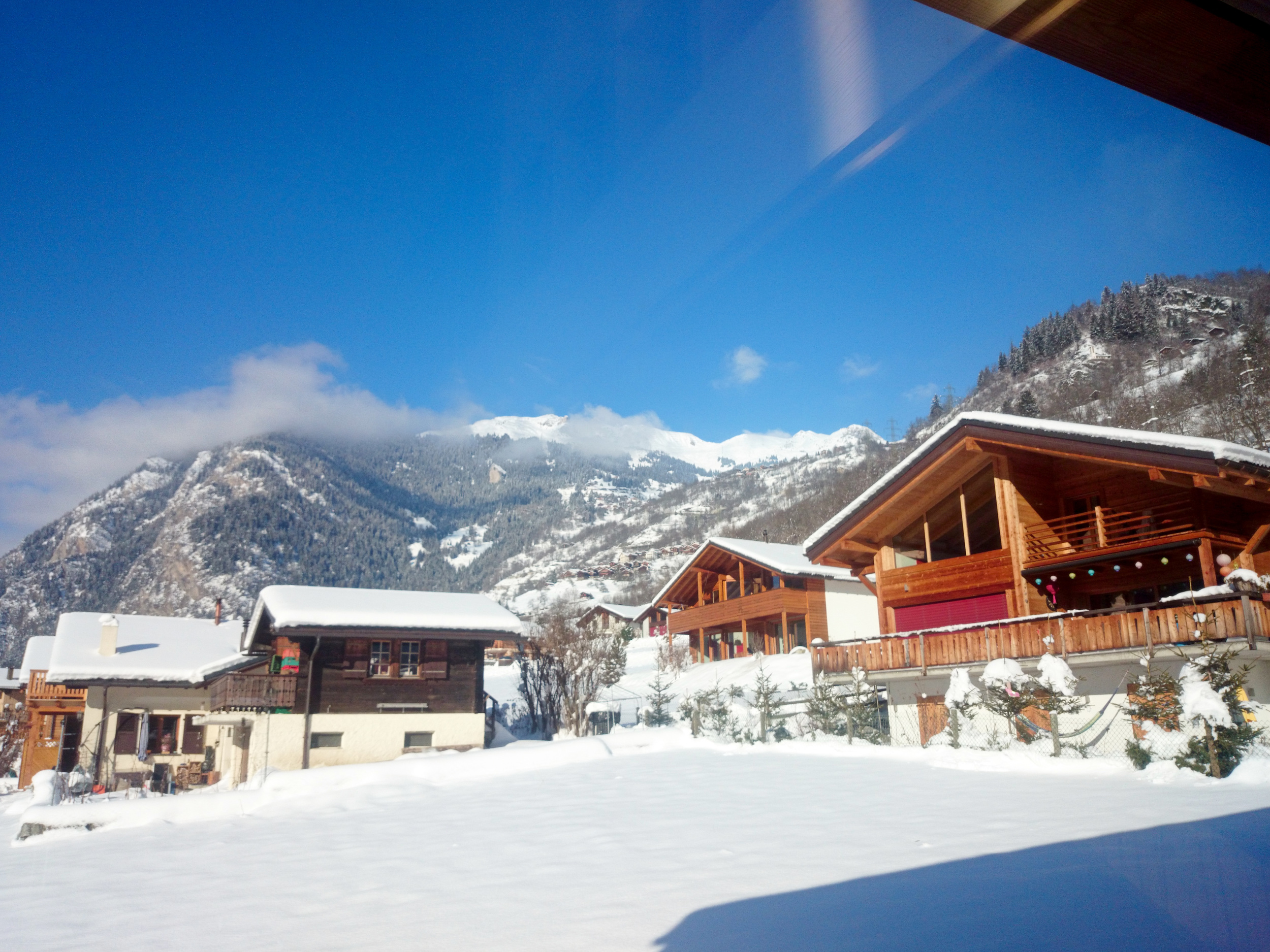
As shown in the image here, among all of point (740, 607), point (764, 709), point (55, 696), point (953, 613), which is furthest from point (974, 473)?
point (55, 696)

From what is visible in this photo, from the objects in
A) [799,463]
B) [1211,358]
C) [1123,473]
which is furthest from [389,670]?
[799,463]

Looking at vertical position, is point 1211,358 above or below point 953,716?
above

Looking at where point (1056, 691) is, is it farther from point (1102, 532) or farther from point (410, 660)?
point (410, 660)

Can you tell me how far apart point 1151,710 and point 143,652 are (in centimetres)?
3147

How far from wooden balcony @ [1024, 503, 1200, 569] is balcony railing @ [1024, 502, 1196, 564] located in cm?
1

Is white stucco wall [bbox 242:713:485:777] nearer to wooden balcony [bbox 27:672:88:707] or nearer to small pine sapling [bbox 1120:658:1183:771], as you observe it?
wooden balcony [bbox 27:672:88:707]

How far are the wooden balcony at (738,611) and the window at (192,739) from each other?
23064 mm

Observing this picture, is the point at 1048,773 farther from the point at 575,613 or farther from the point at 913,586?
the point at 575,613

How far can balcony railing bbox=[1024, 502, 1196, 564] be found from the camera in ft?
60.3

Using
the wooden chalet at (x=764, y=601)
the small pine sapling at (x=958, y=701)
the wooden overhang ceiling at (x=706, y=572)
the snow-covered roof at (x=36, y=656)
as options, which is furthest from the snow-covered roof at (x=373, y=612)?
the small pine sapling at (x=958, y=701)

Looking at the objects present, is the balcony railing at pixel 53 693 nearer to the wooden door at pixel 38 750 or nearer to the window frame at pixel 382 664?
the wooden door at pixel 38 750

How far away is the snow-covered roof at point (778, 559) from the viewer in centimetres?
3744

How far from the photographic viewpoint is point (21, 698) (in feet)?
123

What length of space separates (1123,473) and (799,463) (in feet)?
596
